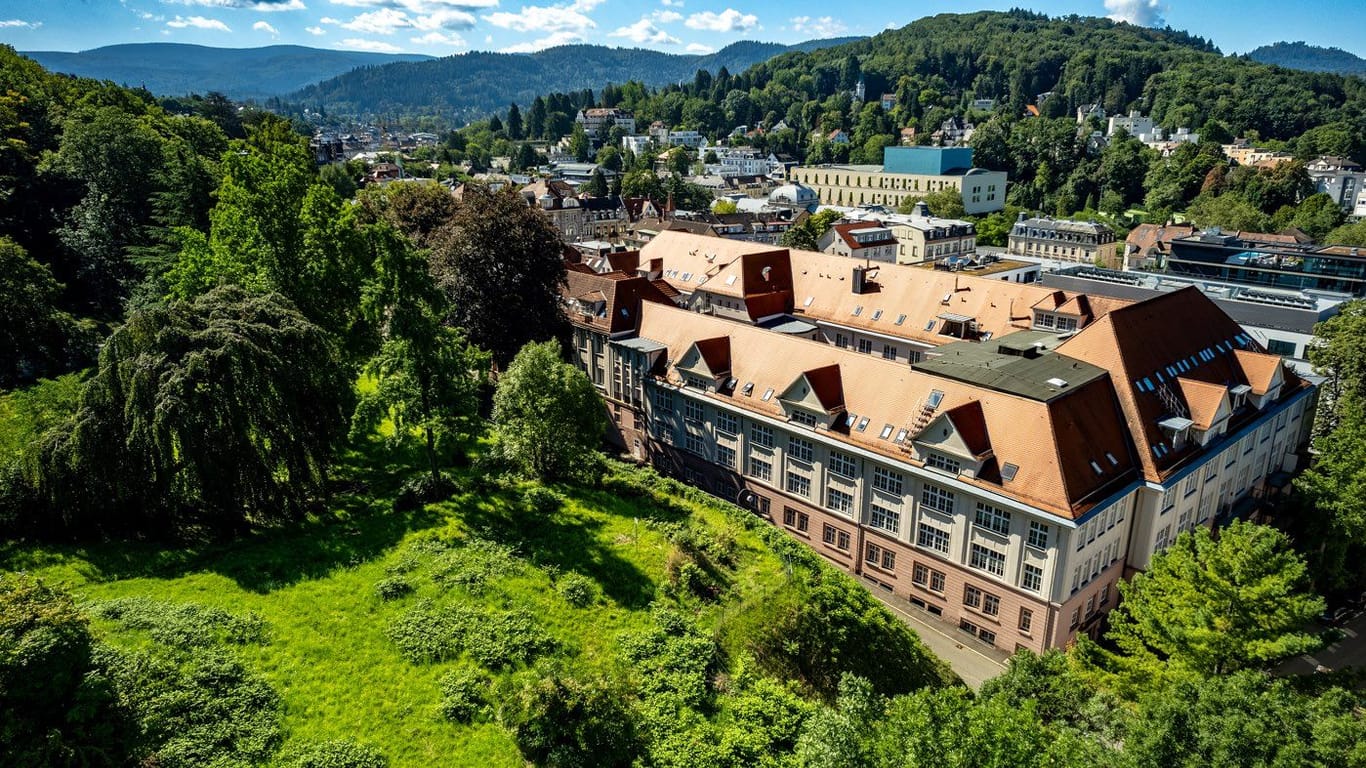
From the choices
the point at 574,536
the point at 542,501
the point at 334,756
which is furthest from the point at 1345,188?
the point at 334,756

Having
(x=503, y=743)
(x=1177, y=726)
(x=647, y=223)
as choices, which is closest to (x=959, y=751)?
(x=1177, y=726)

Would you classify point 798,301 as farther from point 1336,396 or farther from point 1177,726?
point 1177,726

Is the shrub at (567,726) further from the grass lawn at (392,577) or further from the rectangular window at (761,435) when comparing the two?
the rectangular window at (761,435)

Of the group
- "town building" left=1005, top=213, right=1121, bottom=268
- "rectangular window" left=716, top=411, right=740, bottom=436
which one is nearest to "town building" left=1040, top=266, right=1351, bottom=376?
"rectangular window" left=716, top=411, right=740, bottom=436

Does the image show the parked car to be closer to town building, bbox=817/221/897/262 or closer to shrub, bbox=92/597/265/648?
shrub, bbox=92/597/265/648

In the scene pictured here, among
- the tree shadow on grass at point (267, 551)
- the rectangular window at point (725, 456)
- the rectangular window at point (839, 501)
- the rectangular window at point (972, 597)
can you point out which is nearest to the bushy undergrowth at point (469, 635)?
the tree shadow on grass at point (267, 551)

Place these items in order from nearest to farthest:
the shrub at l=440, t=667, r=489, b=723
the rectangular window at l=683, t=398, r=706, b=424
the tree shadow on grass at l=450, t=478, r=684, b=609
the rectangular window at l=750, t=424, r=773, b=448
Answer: the shrub at l=440, t=667, r=489, b=723 < the tree shadow on grass at l=450, t=478, r=684, b=609 < the rectangular window at l=750, t=424, r=773, b=448 < the rectangular window at l=683, t=398, r=706, b=424

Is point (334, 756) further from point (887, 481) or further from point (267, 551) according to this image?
point (887, 481)
